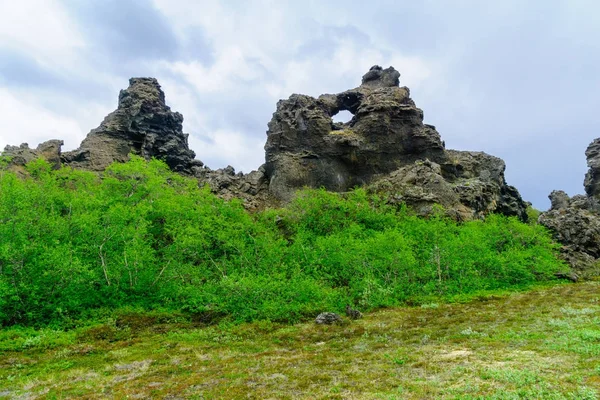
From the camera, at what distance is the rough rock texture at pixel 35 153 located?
65725mm

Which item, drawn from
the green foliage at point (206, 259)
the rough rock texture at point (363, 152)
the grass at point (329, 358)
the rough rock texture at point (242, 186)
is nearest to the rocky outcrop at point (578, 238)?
the rough rock texture at point (363, 152)

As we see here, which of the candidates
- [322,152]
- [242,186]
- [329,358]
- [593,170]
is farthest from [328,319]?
[593,170]

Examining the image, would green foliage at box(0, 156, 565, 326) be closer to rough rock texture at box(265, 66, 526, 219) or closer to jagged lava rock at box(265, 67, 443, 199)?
rough rock texture at box(265, 66, 526, 219)

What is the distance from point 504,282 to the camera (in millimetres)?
41438

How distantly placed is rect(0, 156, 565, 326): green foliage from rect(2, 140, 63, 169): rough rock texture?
2714cm

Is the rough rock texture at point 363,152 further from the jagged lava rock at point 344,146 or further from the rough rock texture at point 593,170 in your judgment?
the rough rock texture at point 593,170

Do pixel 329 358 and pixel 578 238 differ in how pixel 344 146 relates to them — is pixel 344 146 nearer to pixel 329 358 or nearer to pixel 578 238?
pixel 578 238

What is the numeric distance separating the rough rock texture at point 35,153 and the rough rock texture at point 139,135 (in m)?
2.37

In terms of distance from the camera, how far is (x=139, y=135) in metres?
85.1

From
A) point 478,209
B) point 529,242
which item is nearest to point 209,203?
point 529,242

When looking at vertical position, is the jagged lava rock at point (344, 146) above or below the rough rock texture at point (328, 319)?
above

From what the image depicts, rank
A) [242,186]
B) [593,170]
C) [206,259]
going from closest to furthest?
[206,259] < [242,186] < [593,170]

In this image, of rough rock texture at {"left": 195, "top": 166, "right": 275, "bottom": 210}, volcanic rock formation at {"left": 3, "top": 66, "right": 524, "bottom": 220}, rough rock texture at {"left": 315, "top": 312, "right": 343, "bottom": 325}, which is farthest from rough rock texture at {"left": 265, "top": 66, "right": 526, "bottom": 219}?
rough rock texture at {"left": 315, "top": 312, "right": 343, "bottom": 325}

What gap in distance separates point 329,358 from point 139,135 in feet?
261
